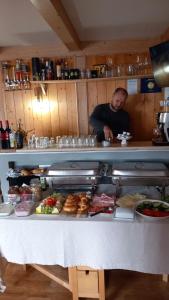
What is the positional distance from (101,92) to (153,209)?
2.35 metres

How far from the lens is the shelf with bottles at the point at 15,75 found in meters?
3.54

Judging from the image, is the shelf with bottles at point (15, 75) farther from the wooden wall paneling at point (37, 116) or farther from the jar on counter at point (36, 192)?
the jar on counter at point (36, 192)

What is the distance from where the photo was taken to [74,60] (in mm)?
3488

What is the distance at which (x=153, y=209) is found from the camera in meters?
1.52

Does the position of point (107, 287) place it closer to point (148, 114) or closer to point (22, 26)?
point (148, 114)

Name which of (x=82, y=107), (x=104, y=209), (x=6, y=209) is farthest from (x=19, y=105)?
(x=104, y=209)

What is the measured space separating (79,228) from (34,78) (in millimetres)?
2524

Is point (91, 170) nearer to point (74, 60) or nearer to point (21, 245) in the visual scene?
point (21, 245)

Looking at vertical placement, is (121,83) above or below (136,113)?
above

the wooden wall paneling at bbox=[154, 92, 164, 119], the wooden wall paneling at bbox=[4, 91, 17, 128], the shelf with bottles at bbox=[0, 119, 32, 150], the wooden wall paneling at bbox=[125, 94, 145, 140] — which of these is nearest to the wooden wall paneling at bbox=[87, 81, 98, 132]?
the wooden wall paneling at bbox=[125, 94, 145, 140]

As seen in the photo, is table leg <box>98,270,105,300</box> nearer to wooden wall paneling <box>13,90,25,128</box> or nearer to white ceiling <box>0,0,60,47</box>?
white ceiling <box>0,0,60,47</box>

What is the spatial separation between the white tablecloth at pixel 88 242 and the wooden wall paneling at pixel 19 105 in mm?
2447

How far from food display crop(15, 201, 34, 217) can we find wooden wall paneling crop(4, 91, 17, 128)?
7.72 ft

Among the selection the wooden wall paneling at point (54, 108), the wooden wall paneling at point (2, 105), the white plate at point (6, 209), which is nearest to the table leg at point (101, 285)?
the white plate at point (6, 209)
